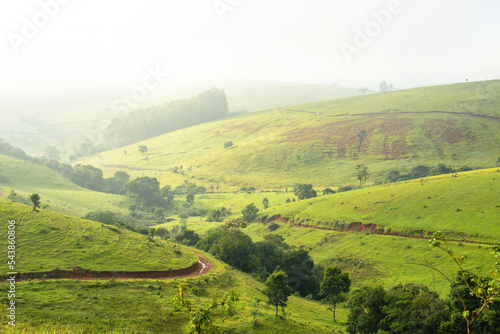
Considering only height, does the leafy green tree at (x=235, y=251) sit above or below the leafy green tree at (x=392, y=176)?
below

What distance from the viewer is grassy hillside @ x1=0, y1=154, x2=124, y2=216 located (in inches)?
3649

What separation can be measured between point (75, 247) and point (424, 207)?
52.9m

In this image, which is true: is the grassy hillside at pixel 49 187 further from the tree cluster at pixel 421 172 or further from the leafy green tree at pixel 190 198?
the tree cluster at pixel 421 172

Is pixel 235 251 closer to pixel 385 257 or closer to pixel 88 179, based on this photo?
pixel 385 257

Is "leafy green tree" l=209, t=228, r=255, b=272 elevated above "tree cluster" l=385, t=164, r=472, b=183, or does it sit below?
below

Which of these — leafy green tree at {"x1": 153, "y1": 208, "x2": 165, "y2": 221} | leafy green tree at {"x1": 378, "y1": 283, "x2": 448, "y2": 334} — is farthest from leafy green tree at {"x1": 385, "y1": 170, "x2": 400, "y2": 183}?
leafy green tree at {"x1": 378, "y1": 283, "x2": 448, "y2": 334}

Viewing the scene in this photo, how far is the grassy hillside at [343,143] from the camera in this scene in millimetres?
110875

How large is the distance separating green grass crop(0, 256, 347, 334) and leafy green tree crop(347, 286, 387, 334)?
1.76 m

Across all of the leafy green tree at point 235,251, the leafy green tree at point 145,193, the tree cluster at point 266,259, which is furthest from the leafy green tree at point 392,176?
the leafy green tree at point 145,193

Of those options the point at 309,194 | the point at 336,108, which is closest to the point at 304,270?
the point at 309,194

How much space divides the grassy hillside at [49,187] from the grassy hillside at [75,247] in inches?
1962

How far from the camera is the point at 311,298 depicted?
47.4 meters

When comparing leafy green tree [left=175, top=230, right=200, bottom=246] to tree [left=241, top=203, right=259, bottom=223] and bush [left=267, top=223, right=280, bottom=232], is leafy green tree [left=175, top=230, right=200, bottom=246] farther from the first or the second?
tree [left=241, top=203, right=259, bottom=223]

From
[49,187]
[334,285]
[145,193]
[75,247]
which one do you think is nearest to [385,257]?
[334,285]
